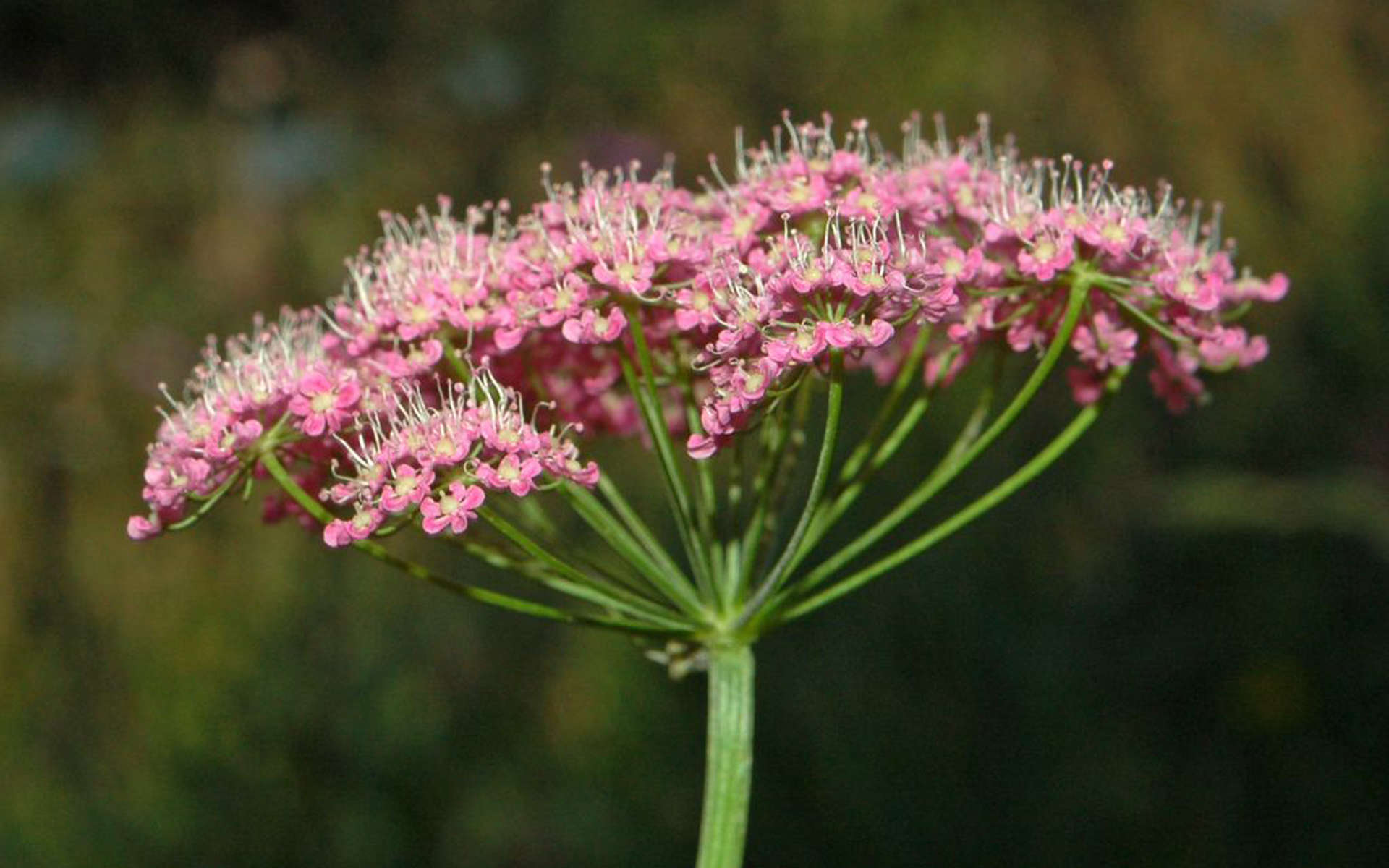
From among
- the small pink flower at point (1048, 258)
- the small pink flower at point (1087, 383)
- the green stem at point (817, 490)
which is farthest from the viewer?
the small pink flower at point (1087, 383)

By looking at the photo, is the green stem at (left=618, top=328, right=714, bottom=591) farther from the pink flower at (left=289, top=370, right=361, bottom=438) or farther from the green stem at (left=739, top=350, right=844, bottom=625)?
the pink flower at (left=289, top=370, right=361, bottom=438)

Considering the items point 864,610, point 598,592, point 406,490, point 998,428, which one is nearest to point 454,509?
point 406,490

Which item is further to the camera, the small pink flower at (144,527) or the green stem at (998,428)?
the small pink flower at (144,527)

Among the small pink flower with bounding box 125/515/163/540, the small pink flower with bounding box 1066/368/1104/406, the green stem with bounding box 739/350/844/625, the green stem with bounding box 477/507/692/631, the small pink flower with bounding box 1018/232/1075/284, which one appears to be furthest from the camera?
the small pink flower with bounding box 1066/368/1104/406

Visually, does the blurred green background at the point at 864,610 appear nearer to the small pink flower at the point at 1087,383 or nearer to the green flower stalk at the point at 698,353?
the small pink flower at the point at 1087,383

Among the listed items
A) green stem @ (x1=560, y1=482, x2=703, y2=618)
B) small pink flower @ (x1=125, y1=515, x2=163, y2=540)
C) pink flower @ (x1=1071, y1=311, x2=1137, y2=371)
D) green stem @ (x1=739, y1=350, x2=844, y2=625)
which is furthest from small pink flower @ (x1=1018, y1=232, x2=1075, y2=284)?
small pink flower @ (x1=125, y1=515, x2=163, y2=540)

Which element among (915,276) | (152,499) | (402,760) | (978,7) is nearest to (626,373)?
(915,276)

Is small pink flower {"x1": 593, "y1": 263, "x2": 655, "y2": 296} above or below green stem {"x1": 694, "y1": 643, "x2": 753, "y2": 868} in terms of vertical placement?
above

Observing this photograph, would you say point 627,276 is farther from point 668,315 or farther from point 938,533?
point 938,533

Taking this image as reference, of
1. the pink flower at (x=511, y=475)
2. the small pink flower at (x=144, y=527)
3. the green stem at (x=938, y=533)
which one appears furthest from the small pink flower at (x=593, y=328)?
the small pink flower at (x=144, y=527)
